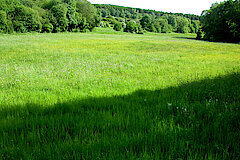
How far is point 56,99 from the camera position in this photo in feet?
15.2

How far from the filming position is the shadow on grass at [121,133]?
227cm

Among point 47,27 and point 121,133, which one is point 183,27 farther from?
point 121,133

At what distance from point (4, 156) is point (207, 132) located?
10.6 ft

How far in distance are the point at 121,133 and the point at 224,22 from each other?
65.9 m

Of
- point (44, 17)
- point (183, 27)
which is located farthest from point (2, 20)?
point (183, 27)

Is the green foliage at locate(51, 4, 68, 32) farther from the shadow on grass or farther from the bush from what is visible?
the shadow on grass

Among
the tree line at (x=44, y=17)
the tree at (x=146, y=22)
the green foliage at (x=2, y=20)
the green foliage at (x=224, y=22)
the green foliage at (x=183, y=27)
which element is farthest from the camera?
the green foliage at (x=183, y=27)

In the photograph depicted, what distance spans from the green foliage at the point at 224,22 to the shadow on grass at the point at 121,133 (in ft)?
189

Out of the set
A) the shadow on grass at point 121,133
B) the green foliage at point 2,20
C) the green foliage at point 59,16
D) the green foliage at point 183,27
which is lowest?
the shadow on grass at point 121,133

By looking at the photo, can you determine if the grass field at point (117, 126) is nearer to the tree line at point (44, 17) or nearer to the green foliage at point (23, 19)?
the tree line at point (44, 17)

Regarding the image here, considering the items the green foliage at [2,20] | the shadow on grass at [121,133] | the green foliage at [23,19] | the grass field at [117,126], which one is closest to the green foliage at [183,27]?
the green foliage at [23,19]

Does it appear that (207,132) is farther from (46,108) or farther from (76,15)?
(76,15)

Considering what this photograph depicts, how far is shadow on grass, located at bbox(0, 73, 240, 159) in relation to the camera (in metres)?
2.27

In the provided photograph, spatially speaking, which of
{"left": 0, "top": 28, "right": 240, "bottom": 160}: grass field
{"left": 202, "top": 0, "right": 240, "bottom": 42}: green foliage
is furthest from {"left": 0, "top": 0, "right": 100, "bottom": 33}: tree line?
{"left": 0, "top": 28, "right": 240, "bottom": 160}: grass field
